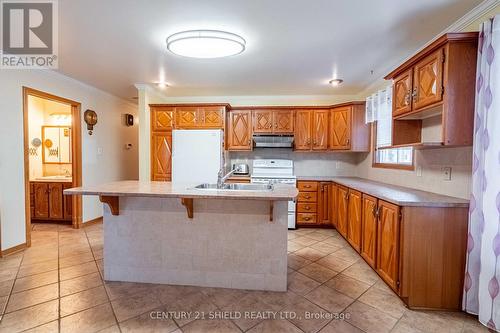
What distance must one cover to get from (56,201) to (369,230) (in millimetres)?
4957

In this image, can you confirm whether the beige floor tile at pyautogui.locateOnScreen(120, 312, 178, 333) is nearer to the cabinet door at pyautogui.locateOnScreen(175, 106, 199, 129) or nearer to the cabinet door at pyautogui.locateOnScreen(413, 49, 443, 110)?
the cabinet door at pyautogui.locateOnScreen(413, 49, 443, 110)

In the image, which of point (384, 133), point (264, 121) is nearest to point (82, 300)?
point (264, 121)

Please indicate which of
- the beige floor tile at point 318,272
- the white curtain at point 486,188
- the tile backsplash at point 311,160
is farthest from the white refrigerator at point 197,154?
the white curtain at point 486,188

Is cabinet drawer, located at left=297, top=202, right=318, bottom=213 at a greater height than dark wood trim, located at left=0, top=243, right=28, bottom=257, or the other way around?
cabinet drawer, located at left=297, top=202, right=318, bottom=213

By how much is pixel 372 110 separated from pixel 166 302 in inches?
139

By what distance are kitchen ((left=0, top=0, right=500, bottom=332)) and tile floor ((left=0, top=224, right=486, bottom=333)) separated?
15 millimetres

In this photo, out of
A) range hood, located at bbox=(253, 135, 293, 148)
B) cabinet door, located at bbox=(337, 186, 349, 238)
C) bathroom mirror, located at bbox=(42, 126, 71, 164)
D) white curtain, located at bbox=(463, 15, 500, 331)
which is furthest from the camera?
bathroom mirror, located at bbox=(42, 126, 71, 164)

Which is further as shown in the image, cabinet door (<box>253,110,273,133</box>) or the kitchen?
cabinet door (<box>253,110,273,133</box>)

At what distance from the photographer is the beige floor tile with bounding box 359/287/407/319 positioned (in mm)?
2037

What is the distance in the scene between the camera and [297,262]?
295cm

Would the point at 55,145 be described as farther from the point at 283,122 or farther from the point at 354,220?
the point at 354,220

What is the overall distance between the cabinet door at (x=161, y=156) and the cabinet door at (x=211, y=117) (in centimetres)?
62

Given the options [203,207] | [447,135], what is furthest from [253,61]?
[447,135]

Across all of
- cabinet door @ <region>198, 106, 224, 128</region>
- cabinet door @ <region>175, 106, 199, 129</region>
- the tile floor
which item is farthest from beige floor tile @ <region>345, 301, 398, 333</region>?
cabinet door @ <region>175, 106, 199, 129</region>
